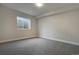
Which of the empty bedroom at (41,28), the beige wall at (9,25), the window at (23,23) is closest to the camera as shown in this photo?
the empty bedroom at (41,28)

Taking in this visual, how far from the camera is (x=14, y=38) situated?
12.0 ft

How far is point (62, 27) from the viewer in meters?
3.57

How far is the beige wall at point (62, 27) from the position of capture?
2.93m

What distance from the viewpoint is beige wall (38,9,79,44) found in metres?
2.93

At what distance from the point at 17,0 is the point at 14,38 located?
2842mm

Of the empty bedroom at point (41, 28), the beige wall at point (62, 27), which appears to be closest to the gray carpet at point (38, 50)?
the empty bedroom at point (41, 28)

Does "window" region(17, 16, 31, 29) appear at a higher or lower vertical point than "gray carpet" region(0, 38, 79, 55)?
higher

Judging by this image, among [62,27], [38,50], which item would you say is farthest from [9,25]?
[62,27]

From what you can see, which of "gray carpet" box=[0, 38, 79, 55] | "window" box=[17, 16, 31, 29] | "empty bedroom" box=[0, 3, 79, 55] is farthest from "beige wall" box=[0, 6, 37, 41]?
"gray carpet" box=[0, 38, 79, 55]

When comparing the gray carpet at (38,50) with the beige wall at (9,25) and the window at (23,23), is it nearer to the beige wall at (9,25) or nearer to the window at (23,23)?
the beige wall at (9,25)

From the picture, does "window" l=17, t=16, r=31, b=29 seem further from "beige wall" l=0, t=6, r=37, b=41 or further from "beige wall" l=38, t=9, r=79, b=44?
"beige wall" l=38, t=9, r=79, b=44

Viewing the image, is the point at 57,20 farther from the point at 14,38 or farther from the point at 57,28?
the point at 14,38

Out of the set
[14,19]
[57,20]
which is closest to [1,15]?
[14,19]

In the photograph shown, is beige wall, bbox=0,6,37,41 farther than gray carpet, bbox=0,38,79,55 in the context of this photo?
Yes
